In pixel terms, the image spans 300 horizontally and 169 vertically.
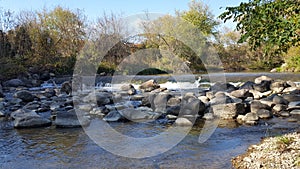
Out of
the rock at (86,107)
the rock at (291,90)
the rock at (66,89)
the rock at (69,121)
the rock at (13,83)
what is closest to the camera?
the rock at (69,121)

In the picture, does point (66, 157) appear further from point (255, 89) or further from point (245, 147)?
point (255, 89)

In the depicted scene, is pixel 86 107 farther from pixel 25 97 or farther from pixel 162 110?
pixel 25 97

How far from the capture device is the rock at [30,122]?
7.33m

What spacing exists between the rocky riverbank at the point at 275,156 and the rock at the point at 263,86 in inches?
314

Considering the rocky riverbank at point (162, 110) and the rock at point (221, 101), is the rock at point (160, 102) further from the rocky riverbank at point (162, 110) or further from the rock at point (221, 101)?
the rock at point (221, 101)

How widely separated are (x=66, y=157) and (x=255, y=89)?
9600 millimetres

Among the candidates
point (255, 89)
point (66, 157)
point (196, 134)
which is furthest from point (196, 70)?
point (66, 157)

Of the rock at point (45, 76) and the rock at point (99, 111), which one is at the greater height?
the rock at point (45, 76)

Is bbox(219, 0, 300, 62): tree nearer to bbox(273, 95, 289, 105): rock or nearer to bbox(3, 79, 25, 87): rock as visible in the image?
bbox(273, 95, 289, 105): rock

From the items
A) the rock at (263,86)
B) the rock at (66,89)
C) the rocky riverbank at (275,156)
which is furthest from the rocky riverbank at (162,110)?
the rock at (66,89)

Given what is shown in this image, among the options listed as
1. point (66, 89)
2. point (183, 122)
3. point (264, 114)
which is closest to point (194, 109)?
point (183, 122)

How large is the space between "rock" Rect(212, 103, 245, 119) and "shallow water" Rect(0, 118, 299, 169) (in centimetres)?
64

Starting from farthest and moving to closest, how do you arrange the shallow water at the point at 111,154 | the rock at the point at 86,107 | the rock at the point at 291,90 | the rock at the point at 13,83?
the rock at the point at 13,83 → the rock at the point at 291,90 → the rock at the point at 86,107 → the shallow water at the point at 111,154

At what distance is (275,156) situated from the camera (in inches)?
160
